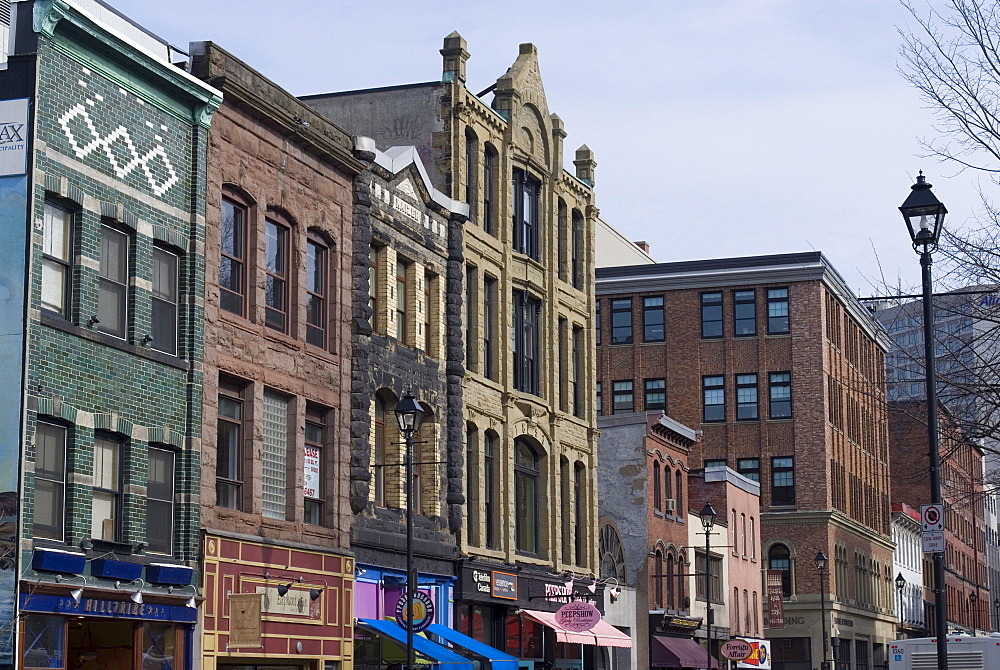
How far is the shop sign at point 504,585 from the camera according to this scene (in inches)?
1529

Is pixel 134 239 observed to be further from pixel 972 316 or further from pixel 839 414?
pixel 839 414

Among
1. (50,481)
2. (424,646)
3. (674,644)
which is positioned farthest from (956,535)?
(50,481)

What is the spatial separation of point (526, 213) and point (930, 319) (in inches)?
926

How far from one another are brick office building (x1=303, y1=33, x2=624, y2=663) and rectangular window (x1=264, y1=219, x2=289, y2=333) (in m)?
8.16

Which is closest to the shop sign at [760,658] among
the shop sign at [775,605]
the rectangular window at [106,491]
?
the shop sign at [775,605]

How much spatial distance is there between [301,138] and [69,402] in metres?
9.08

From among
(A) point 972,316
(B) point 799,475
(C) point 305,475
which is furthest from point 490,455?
(B) point 799,475

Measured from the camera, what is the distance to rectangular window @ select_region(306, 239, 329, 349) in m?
31.0

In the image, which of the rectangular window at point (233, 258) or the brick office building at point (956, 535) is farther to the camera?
the brick office building at point (956, 535)

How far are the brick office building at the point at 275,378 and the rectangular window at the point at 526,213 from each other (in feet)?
37.3

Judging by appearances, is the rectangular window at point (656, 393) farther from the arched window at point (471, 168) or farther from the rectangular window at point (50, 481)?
the rectangular window at point (50, 481)

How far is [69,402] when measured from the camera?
23156 millimetres

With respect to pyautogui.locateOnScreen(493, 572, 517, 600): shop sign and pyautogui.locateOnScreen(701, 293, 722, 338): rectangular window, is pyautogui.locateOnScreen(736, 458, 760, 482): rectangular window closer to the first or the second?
pyautogui.locateOnScreen(701, 293, 722, 338): rectangular window

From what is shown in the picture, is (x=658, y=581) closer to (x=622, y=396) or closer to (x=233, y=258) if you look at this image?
(x=622, y=396)
